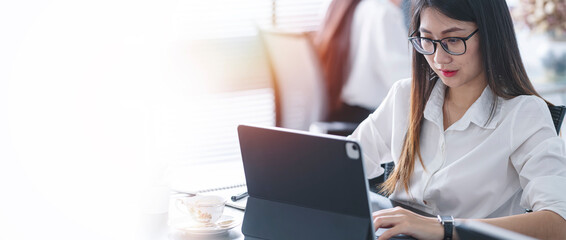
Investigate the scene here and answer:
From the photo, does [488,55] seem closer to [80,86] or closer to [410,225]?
[410,225]

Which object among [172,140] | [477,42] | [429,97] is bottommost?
[172,140]

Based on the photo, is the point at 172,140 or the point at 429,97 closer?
the point at 429,97

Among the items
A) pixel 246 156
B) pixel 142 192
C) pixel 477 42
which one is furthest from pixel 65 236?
pixel 477 42

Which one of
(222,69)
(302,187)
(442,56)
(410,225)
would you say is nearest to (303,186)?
(302,187)

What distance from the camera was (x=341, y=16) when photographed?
310 cm

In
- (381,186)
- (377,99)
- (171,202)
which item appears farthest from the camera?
(377,99)

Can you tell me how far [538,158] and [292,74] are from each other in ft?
5.48

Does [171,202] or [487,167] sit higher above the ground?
[487,167]

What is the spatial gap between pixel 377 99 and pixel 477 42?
1631 mm

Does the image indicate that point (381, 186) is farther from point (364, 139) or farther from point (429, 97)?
point (429, 97)

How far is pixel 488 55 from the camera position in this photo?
145 centimetres

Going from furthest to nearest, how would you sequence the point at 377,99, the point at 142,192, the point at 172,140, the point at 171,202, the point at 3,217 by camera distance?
1. the point at 172,140
2. the point at 377,99
3. the point at 3,217
4. the point at 171,202
5. the point at 142,192

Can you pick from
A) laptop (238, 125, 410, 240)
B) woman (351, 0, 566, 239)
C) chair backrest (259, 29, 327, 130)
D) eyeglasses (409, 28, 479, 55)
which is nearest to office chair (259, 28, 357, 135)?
chair backrest (259, 29, 327, 130)

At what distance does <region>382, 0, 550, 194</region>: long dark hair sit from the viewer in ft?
4.71
